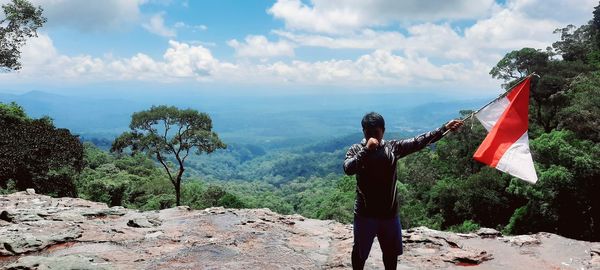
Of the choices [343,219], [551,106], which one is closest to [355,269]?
[343,219]

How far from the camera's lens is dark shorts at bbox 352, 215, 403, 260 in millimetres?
5621

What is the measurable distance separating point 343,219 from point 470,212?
10.8 meters

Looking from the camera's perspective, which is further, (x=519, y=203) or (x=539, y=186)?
(x=519, y=203)

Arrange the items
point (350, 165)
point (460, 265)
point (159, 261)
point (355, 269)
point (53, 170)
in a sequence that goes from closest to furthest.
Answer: point (350, 165), point (355, 269), point (159, 261), point (460, 265), point (53, 170)

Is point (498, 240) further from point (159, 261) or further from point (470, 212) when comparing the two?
point (470, 212)

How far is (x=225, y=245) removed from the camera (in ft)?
30.8

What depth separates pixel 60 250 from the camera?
8625 millimetres

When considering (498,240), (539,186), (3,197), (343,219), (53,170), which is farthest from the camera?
(343,219)

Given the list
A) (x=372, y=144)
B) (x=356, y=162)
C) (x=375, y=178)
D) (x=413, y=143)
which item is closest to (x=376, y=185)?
(x=375, y=178)

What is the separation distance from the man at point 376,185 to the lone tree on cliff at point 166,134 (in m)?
24.8

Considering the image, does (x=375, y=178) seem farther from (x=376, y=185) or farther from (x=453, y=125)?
(x=453, y=125)

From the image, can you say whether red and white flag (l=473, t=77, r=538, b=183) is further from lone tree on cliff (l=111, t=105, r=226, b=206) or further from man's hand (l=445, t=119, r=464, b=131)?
lone tree on cliff (l=111, t=105, r=226, b=206)

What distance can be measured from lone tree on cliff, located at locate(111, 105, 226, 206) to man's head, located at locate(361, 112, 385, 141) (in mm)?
25138

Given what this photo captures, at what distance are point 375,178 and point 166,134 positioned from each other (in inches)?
1035
